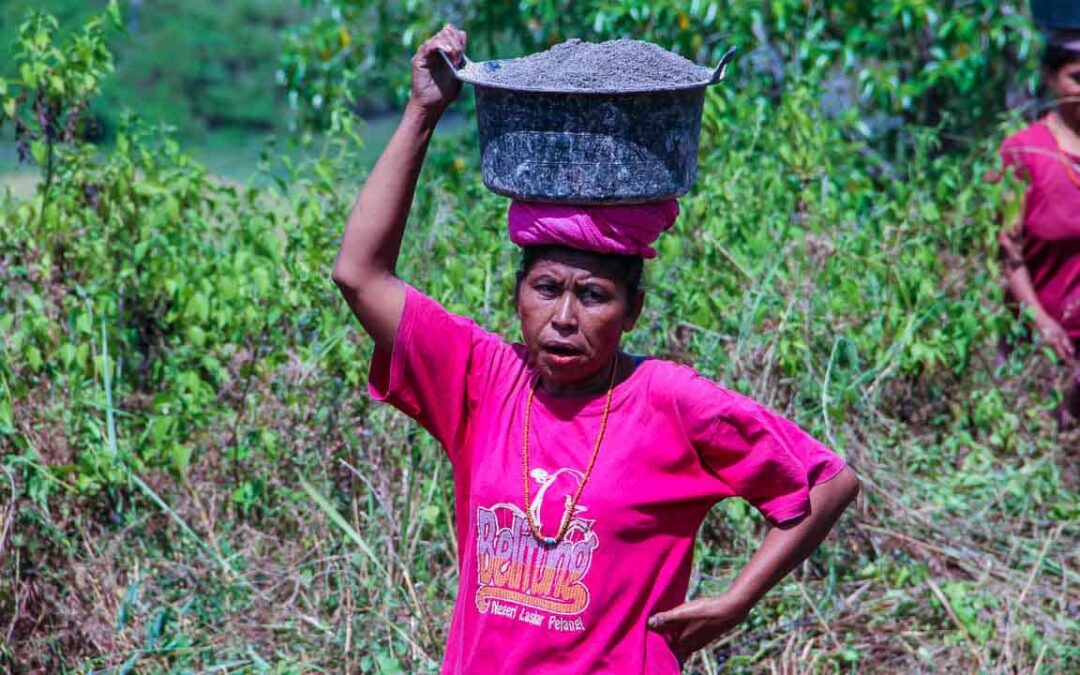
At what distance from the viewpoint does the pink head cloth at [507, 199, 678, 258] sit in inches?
104

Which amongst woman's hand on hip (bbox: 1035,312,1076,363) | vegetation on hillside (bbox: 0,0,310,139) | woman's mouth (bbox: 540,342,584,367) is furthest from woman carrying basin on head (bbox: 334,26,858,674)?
vegetation on hillside (bbox: 0,0,310,139)

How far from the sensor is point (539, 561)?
2.70 m

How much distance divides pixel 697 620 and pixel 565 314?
563mm

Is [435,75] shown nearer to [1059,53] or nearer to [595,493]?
[595,493]

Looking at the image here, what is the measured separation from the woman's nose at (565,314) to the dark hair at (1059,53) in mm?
2891

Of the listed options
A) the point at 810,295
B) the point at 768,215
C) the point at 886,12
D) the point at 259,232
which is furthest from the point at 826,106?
the point at 259,232

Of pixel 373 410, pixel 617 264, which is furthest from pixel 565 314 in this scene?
pixel 373 410

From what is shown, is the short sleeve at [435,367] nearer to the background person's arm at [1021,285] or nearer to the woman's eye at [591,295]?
the woman's eye at [591,295]

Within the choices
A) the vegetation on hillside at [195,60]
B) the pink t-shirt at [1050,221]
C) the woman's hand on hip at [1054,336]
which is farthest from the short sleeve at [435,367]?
the vegetation on hillside at [195,60]

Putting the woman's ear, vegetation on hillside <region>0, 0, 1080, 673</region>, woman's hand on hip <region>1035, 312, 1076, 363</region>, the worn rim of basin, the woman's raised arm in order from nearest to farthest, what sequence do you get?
the worn rim of basin
the woman's raised arm
the woman's ear
vegetation on hillside <region>0, 0, 1080, 673</region>
woman's hand on hip <region>1035, 312, 1076, 363</region>

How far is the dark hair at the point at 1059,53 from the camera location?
497cm

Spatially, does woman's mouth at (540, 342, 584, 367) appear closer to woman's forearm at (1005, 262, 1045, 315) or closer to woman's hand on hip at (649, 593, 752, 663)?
woman's hand on hip at (649, 593, 752, 663)

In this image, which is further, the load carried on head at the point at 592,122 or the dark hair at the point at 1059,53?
the dark hair at the point at 1059,53

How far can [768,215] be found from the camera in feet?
16.6
